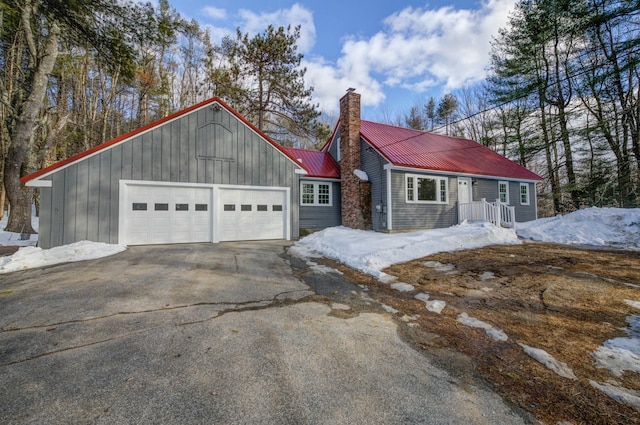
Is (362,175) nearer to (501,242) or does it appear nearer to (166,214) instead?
(501,242)

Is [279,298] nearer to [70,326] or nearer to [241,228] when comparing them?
[70,326]

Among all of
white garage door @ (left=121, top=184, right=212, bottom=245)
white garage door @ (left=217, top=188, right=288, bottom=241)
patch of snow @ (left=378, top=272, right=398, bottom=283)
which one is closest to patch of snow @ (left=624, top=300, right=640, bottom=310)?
patch of snow @ (left=378, top=272, right=398, bottom=283)

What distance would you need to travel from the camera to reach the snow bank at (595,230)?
9.16 m

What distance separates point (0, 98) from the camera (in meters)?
9.91

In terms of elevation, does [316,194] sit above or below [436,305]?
above

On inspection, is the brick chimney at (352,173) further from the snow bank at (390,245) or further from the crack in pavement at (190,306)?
the crack in pavement at (190,306)

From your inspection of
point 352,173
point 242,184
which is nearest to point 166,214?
point 242,184

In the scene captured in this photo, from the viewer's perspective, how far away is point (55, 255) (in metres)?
6.96

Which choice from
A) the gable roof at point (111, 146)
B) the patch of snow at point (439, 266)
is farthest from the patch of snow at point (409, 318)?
the gable roof at point (111, 146)

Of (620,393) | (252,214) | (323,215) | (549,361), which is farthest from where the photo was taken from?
(323,215)

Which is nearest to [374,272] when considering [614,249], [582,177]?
[614,249]

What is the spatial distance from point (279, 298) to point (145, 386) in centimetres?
233

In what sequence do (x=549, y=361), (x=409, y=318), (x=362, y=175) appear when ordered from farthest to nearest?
(x=362, y=175) < (x=409, y=318) < (x=549, y=361)

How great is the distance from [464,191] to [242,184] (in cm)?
1086
